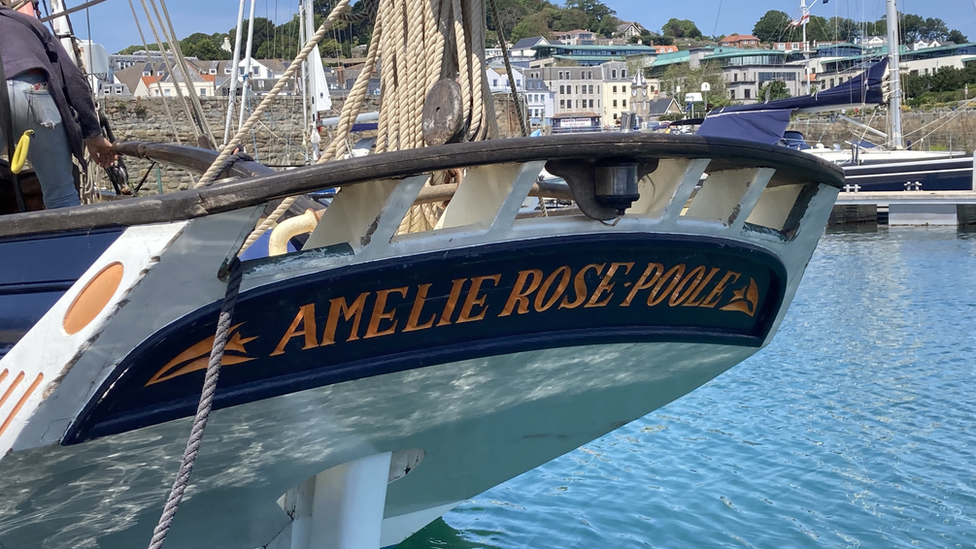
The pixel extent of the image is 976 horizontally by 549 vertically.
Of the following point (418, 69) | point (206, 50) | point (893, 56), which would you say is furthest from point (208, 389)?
point (206, 50)

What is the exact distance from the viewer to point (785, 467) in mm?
5418

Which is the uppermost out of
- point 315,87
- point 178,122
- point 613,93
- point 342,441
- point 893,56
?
point 613,93

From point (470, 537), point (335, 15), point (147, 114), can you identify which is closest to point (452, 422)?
point (335, 15)

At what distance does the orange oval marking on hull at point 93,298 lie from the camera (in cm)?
190

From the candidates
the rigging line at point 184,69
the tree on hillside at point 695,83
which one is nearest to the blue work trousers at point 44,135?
the rigging line at point 184,69

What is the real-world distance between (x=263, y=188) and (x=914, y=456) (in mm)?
5209

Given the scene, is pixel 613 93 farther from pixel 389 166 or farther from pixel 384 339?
pixel 389 166

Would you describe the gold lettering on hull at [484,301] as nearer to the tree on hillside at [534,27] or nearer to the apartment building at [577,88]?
the apartment building at [577,88]

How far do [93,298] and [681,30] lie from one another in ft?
563

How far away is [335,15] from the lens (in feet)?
8.75

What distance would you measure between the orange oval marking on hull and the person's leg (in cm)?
125

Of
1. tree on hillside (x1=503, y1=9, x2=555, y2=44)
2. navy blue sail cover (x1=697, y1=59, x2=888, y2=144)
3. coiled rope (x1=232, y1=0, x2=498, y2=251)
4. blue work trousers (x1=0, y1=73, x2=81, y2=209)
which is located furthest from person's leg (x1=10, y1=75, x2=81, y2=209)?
tree on hillside (x1=503, y1=9, x2=555, y2=44)

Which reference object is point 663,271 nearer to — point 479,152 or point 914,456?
point 479,152

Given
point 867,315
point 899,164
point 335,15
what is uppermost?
point 335,15
